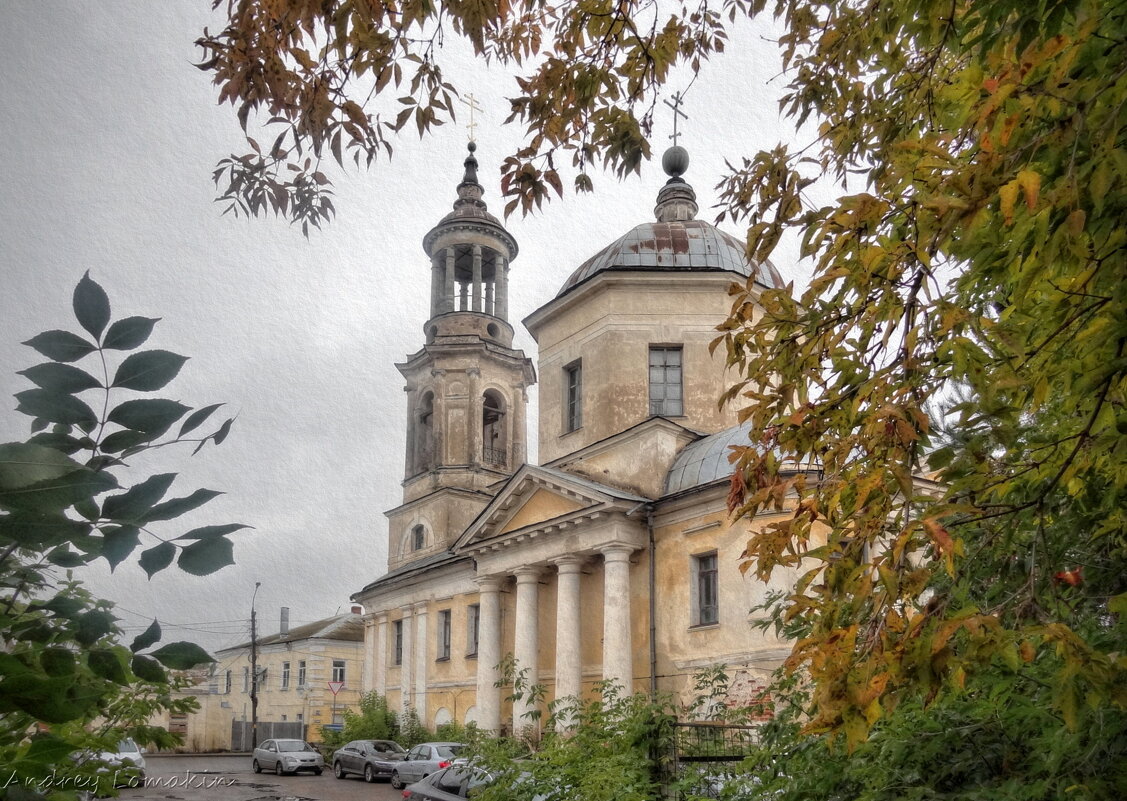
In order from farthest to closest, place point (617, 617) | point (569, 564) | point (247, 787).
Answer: point (569, 564) < point (617, 617) < point (247, 787)

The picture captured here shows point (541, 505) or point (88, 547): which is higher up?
point (541, 505)

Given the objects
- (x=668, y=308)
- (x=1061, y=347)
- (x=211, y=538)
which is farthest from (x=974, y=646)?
(x=668, y=308)

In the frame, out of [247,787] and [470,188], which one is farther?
[470,188]

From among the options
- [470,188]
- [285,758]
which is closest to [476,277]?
[470,188]

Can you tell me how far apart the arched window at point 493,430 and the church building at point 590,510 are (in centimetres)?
44

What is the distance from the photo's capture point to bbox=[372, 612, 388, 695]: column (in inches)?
1146

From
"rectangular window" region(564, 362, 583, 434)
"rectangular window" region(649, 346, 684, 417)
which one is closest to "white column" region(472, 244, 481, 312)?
"rectangular window" region(564, 362, 583, 434)

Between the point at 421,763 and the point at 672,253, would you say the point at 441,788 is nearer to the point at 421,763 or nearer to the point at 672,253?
the point at 421,763

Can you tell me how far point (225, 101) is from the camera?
3389mm

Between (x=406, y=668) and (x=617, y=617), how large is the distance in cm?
1068

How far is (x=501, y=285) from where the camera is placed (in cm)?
3203

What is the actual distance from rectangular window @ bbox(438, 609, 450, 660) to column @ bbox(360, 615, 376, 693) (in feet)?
14.9

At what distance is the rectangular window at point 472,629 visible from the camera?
2486 centimetres

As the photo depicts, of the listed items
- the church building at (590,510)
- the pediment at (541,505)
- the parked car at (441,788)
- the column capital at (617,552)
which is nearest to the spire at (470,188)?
the church building at (590,510)
